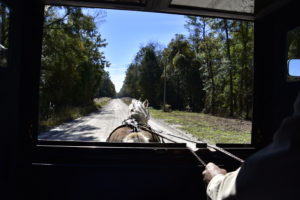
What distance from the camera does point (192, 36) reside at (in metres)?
33.8

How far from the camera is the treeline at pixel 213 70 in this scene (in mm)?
23703

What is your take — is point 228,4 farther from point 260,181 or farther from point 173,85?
point 173,85

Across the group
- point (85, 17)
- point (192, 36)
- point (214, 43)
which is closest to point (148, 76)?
point (192, 36)

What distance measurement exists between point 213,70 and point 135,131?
Answer: 90.5 feet

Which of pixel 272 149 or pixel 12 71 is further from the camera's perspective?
pixel 12 71

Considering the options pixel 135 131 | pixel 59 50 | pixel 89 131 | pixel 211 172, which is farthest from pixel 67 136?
pixel 211 172

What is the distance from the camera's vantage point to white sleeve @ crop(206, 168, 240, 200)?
94 centimetres

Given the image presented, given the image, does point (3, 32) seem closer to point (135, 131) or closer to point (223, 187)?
point (223, 187)

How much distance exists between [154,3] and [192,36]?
32781 millimetres

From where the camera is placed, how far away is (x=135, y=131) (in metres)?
4.04

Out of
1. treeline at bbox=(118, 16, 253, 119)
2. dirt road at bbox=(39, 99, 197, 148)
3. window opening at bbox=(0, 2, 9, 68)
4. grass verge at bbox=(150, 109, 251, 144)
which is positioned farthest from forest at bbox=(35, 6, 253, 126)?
window opening at bbox=(0, 2, 9, 68)

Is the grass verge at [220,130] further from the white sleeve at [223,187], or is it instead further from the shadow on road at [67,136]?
the white sleeve at [223,187]

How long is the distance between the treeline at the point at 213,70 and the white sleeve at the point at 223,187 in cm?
2265

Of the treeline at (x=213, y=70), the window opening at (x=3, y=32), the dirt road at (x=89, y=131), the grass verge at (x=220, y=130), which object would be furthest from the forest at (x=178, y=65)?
the window opening at (x=3, y=32)
